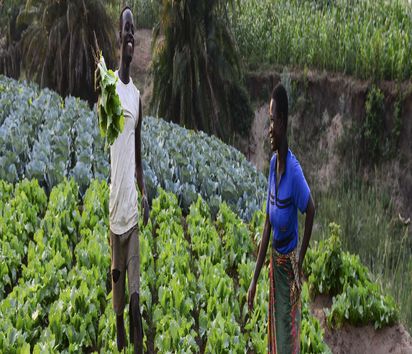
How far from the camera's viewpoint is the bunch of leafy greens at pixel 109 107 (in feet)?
13.7

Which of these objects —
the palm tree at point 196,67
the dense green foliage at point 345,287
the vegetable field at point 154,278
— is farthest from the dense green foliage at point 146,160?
the palm tree at point 196,67

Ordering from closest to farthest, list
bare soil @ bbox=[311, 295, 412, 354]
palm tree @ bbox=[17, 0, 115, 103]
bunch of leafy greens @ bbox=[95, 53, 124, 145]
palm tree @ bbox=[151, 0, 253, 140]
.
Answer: bunch of leafy greens @ bbox=[95, 53, 124, 145] → bare soil @ bbox=[311, 295, 412, 354] → palm tree @ bbox=[151, 0, 253, 140] → palm tree @ bbox=[17, 0, 115, 103]

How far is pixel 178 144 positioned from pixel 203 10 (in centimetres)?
485

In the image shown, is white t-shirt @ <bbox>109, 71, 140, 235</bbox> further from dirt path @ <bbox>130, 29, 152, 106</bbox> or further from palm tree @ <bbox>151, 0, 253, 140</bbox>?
dirt path @ <bbox>130, 29, 152, 106</bbox>

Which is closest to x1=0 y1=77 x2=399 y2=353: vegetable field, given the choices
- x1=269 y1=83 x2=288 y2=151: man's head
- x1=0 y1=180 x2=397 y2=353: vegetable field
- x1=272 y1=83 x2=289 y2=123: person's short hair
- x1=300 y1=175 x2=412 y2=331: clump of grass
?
x1=0 y1=180 x2=397 y2=353: vegetable field

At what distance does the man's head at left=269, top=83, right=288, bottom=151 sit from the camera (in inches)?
155

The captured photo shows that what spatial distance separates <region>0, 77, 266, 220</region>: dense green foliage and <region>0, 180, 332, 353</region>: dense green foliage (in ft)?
1.30

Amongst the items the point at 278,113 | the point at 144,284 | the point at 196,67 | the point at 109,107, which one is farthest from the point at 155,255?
the point at 196,67

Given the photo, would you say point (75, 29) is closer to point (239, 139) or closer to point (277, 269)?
point (239, 139)

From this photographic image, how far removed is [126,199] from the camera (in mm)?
4242

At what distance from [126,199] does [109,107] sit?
536mm

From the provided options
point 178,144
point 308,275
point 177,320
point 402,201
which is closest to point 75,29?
point 178,144

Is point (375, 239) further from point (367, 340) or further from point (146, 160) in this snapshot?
point (146, 160)

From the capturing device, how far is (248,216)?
8078 mm
